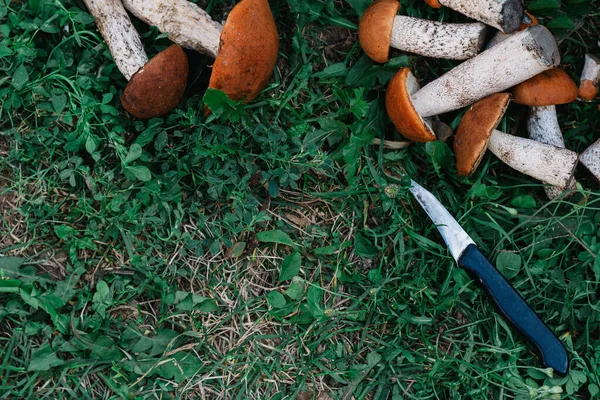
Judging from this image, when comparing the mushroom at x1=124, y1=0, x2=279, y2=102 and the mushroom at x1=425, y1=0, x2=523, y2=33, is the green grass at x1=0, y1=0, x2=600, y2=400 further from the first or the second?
the mushroom at x1=425, y1=0, x2=523, y2=33

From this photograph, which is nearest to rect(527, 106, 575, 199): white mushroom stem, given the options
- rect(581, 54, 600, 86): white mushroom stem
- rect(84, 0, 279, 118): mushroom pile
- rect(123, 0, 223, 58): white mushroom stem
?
rect(581, 54, 600, 86): white mushroom stem

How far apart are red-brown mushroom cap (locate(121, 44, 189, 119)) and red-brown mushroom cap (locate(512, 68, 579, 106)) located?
1.58m

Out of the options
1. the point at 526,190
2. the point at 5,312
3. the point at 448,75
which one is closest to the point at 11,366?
the point at 5,312

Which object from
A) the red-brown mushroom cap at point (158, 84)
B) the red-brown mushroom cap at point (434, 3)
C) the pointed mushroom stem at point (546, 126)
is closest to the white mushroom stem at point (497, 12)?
the red-brown mushroom cap at point (434, 3)

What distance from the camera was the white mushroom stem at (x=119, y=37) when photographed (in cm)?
273

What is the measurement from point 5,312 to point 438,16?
2490mm

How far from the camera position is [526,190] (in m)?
3.03

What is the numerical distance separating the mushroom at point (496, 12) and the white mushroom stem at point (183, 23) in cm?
113

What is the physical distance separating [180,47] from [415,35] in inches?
42.8

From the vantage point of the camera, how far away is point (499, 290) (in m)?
2.78

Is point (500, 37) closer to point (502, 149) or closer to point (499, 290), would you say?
point (502, 149)

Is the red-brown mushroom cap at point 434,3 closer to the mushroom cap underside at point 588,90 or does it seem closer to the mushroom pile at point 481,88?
the mushroom pile at point 481,88

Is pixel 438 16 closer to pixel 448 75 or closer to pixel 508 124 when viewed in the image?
pixel 448 75

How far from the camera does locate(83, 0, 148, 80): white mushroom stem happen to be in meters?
2.73
